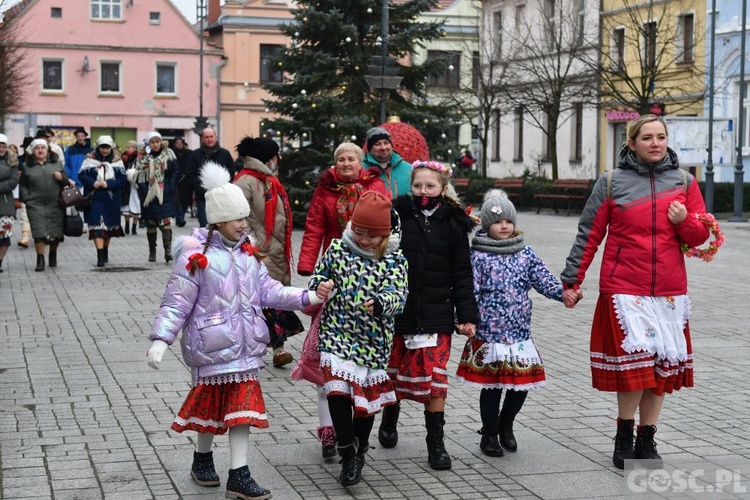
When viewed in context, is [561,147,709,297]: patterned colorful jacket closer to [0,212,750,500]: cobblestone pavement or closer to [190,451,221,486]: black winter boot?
[0,212,750,500]: cobblestone pavement

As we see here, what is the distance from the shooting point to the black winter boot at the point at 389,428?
22.5 ft

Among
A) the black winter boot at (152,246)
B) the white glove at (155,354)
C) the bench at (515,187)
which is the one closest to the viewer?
the white glove at (155,354)

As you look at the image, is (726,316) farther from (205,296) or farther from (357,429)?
(205,296)

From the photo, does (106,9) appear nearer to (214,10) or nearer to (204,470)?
(214,10)

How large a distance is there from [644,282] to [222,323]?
217cm

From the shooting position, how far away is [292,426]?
24.2ft

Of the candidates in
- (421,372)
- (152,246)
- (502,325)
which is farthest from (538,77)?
(421,372)

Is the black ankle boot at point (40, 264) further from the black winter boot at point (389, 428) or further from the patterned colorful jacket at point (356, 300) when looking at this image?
the patterned colorful jacket at point (356, 300)

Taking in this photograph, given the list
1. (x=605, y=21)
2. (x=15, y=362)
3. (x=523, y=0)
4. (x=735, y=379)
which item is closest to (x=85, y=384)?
(x=15, y=362)

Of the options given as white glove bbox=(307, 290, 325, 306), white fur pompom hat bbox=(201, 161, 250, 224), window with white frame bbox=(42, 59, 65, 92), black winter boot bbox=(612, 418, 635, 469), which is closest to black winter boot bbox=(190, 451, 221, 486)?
white glove bbox=(307, 290, 325, 306)

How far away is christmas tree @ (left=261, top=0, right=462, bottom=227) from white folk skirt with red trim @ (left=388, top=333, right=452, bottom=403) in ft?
60.1

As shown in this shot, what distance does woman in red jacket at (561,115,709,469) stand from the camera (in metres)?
6.41

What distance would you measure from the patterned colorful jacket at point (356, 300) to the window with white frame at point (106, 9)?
5838 cm

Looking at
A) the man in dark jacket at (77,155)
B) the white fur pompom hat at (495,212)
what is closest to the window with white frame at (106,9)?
the man in dark jacket at (77,155)
